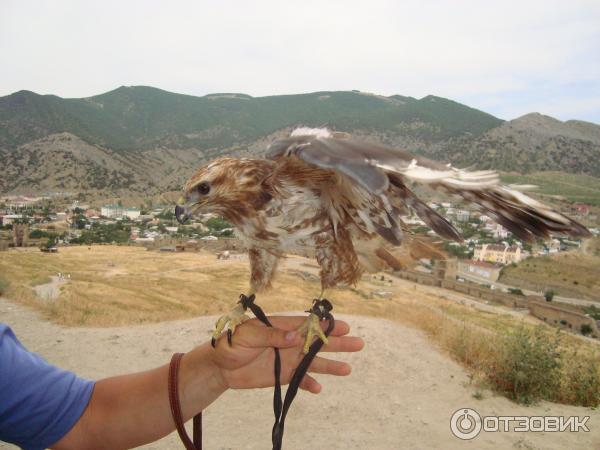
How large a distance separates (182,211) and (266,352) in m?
0.99

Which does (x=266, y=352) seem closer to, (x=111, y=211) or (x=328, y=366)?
(x=328, y=366)

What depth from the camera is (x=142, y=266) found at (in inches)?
1273

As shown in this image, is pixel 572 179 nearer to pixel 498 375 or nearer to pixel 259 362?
pixel 498 375

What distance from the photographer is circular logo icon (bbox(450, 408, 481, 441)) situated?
19.0ft

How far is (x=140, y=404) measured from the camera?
2201 mm

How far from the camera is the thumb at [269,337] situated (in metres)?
2.27

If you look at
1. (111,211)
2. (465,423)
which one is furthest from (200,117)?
(465,423)

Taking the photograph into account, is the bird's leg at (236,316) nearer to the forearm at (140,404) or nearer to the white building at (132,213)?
the forearm at (140,404)

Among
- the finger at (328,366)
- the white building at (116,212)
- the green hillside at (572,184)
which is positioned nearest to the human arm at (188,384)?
the finger at (328,366)

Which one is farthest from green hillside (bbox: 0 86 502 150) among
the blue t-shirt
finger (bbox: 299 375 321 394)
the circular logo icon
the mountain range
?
the blue t-shirt

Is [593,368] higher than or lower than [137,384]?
lower

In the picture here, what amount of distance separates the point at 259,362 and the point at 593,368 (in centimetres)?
752

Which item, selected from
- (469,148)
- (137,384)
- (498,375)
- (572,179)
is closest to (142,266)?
(498,375)

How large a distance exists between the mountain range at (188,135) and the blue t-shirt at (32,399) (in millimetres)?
41819
